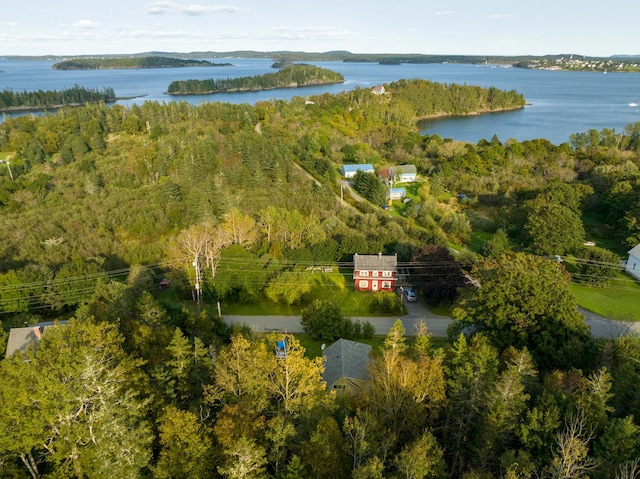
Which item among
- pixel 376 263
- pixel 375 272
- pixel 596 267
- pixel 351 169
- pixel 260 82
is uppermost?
pixel 260 82

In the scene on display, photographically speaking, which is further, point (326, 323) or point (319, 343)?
point (319, 343)

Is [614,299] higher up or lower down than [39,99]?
lower down

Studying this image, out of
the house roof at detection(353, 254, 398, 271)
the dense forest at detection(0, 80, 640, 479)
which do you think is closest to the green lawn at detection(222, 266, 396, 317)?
the dense forest at detection(0, 80, 640, 479)

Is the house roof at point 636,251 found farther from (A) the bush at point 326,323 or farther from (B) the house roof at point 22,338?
(B) the house roof at point 22,338

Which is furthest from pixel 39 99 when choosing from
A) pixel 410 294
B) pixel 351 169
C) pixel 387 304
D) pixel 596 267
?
pixel 596 267

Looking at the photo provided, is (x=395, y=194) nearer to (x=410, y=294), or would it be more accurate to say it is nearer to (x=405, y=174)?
(x=405, y=174)

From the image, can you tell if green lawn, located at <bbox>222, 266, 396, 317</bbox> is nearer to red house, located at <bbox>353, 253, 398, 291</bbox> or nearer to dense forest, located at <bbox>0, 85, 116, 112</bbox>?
red house, located at <bbox>353, 253, 398, 291</bbox>
